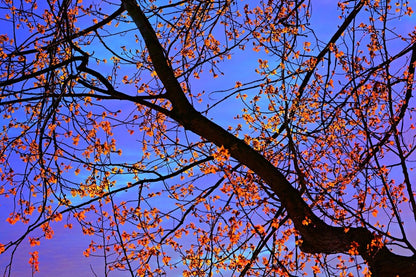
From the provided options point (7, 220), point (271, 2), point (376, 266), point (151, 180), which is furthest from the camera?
point (271, 2)

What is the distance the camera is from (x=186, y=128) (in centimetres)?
568

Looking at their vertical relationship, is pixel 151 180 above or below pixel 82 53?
below

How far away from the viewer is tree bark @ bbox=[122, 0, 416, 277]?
5.53 m

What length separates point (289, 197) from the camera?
5691 millimetres

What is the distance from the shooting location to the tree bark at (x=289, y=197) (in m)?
5.53

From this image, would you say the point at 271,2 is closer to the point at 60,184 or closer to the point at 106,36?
the point at 106,36

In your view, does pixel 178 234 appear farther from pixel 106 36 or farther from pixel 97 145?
pixel 106 36

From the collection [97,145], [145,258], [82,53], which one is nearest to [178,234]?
[145,258]

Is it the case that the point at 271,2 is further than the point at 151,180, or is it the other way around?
the point at 271,2

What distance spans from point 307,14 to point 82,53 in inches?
132

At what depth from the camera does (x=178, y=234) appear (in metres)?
6.57

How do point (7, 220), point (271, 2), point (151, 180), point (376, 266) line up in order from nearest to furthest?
1. point (376, 266)
2. point (7, 220)
3. point (151, 180)
4. point (271, 2)

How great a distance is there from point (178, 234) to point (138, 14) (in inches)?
132

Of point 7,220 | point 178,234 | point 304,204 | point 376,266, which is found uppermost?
point 7,220
